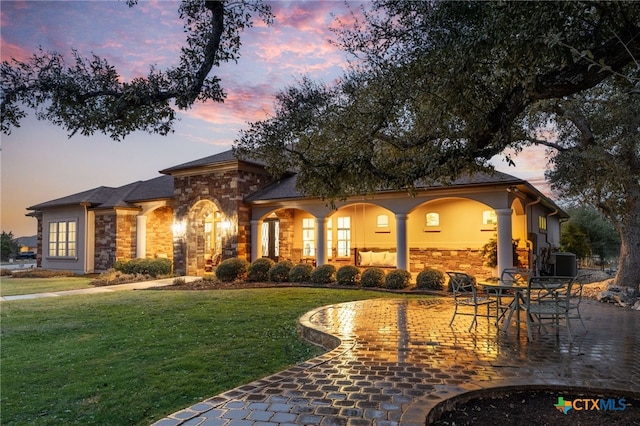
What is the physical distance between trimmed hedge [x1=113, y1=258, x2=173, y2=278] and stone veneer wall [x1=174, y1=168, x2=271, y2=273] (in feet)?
1.97

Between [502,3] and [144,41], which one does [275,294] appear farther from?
[502,3]

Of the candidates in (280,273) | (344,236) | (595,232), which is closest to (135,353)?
(280,273)

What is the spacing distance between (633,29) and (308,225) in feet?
50.5

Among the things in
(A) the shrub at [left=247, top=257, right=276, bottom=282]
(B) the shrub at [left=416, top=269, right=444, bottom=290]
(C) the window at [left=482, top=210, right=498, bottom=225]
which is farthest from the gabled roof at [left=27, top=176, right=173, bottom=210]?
(C) the window at [left=482, top=210, right=498, bottom=225]

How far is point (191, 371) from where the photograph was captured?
17.1 feet

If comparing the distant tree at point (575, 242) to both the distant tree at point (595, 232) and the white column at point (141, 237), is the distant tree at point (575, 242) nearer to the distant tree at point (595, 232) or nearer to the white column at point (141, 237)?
the distant tree at point (595, 232)

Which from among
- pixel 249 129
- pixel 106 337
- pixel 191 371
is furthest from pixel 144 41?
pixel 191 371

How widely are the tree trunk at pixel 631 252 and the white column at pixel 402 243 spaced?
18.8 ft

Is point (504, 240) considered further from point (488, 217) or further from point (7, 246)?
point (7, 246)

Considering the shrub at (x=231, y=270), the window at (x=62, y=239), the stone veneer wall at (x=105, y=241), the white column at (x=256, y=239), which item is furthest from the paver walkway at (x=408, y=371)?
the window at (x=62, y=239)

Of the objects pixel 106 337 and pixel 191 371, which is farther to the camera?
pixel 106 337

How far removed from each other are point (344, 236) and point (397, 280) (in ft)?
16.7

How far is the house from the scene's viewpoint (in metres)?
14.1

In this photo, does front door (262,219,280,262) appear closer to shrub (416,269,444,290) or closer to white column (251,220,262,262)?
white column (251,220,262,262)
